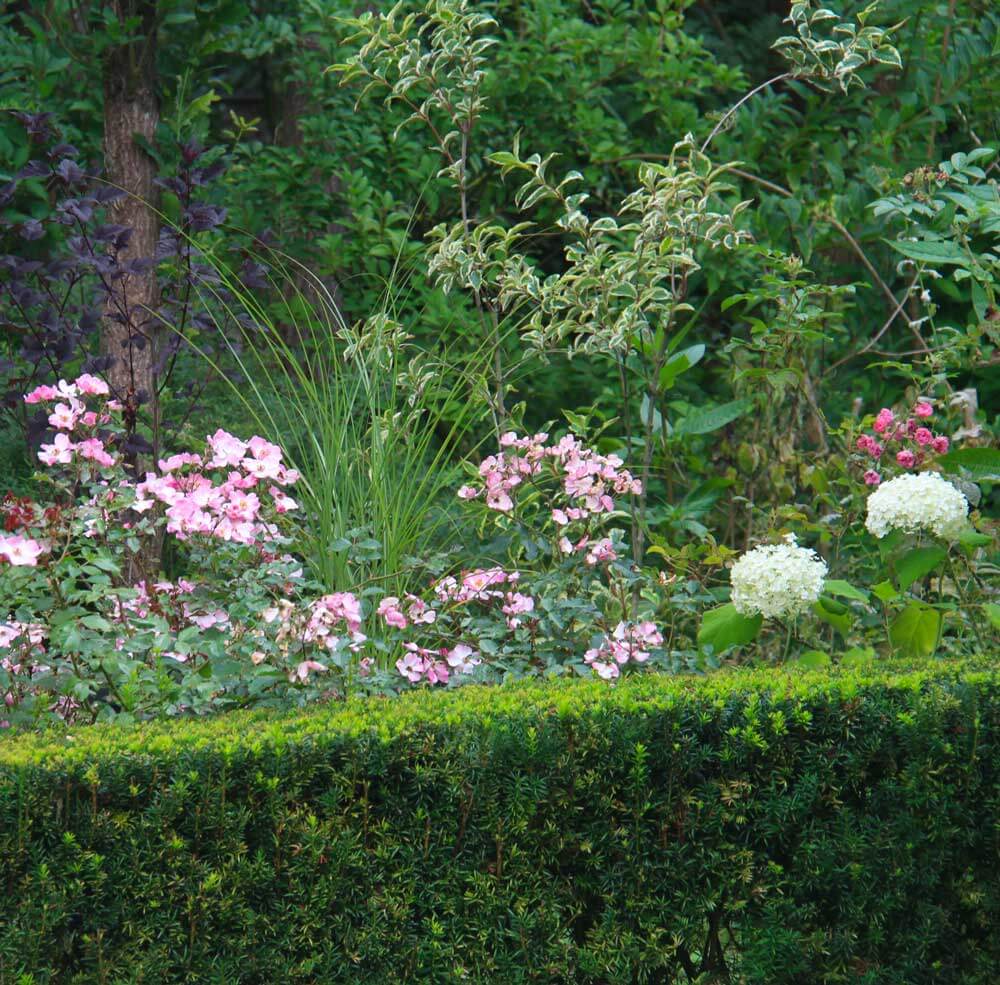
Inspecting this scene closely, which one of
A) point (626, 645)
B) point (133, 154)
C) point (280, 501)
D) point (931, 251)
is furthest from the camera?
point (133, 154)

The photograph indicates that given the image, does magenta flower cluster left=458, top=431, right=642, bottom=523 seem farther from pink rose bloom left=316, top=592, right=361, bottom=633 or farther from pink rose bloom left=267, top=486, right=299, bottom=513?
pink rose bloom left=316, top=592, right=361, bottom=633

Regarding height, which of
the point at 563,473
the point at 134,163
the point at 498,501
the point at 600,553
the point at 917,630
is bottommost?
the point at 917,630

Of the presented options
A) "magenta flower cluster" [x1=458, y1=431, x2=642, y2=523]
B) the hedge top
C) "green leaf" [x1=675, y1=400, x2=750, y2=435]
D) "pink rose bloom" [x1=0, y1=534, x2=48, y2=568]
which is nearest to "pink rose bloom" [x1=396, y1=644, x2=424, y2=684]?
the hedge top

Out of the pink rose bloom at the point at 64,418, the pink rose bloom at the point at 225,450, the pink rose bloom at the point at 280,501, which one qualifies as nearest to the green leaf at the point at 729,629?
the pink rose bloom at the point at 280,501

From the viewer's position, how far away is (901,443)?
15.6 ft

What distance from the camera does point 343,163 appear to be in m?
6.86

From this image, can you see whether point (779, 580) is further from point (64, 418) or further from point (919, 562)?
point (64, 418)

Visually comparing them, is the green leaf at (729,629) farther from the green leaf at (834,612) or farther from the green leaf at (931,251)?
the green leaf at (931,251)

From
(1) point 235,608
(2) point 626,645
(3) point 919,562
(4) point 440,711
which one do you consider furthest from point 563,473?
(4) point 440,711

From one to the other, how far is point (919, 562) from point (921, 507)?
25 centimetres

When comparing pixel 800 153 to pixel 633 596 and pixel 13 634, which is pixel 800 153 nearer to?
pixel 633 596

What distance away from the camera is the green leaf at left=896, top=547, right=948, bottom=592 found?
3676 millimetres

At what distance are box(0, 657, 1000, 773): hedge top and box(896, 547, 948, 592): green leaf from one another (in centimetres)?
54

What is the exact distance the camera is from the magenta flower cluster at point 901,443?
4.52m
